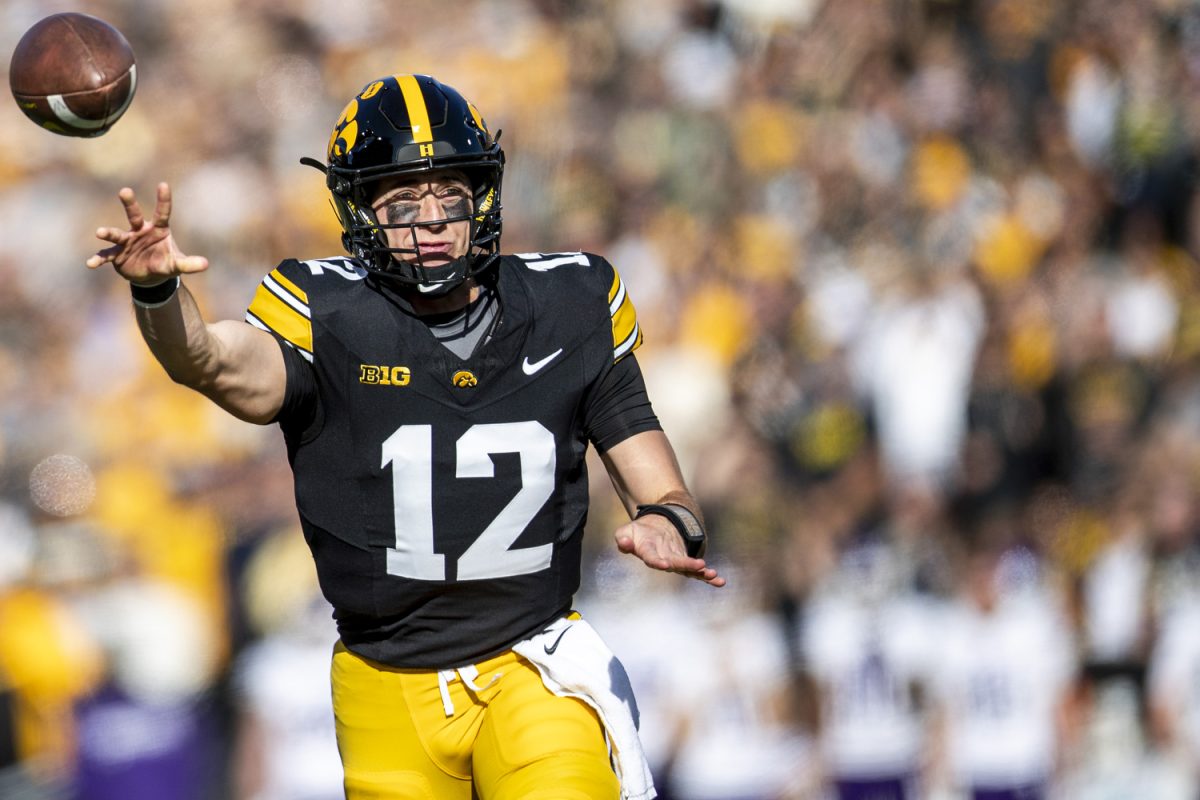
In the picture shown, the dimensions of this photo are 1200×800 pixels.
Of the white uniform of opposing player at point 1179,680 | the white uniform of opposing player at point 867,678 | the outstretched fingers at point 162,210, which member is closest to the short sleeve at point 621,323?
the outstretched fingers at point 162,210

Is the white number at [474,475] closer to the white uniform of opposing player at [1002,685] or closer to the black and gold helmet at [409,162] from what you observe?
the black and gold helmet at [409,162]

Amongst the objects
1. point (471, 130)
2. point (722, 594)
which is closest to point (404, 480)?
point (471, 130)

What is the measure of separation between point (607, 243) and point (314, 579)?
95.9 inches

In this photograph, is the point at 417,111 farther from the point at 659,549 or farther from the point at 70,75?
the point at 659,549

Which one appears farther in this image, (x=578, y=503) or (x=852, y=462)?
(x=852, y=462)

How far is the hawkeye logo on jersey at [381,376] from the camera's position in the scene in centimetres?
356

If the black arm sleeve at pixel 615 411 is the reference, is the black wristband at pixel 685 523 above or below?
below

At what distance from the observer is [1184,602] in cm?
712

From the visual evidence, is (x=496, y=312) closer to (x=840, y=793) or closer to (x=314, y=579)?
(x=314, y=579)

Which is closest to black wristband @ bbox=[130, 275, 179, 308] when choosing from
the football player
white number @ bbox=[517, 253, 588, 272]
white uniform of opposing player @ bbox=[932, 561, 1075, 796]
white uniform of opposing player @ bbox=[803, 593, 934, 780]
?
the football player

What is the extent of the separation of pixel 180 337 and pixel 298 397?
376 millimetres

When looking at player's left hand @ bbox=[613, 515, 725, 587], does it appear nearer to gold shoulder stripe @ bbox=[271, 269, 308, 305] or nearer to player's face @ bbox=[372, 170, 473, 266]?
player's face @ bbox=[372, 170, 473, 266]

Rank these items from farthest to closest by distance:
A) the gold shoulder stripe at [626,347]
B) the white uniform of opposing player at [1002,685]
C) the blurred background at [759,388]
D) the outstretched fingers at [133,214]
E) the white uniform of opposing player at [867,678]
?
the white uniform of opposing player at [1002,685] → the white uniform of opposing player at [867,678] → the blurred background at [759,388] → the gold shoulder stripe at [626,347] → the outstretched fingers at [133,214]

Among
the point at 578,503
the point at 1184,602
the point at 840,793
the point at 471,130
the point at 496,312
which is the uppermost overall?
the point at 471,130
